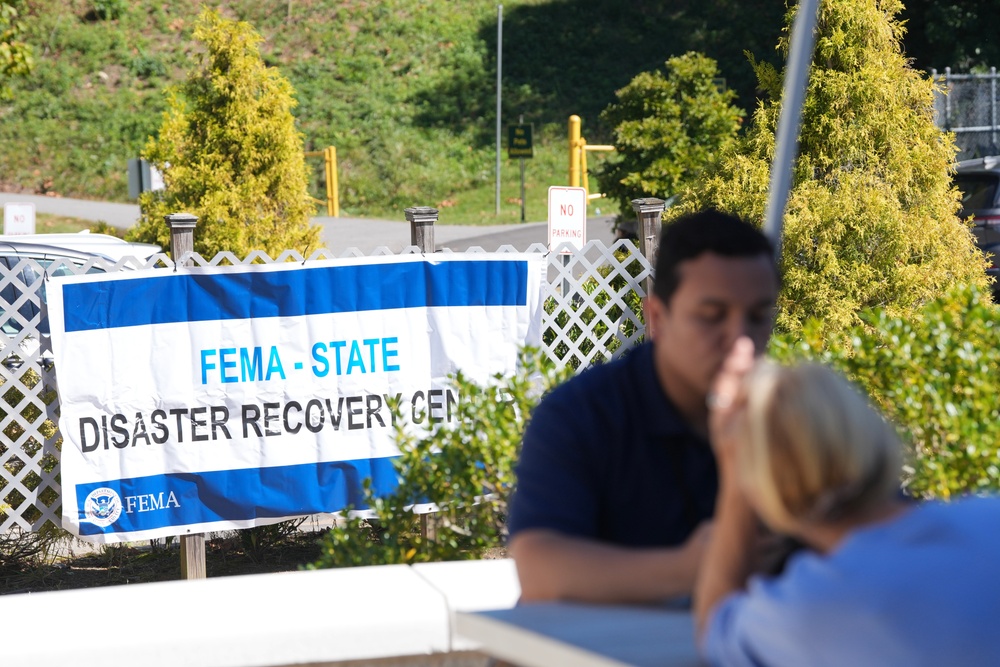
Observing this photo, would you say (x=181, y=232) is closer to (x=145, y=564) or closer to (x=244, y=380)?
(x=244, y=380)

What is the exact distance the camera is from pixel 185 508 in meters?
5.37

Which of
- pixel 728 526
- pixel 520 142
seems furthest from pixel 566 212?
pixel 520 142

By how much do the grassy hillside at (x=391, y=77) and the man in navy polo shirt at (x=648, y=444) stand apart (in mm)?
24618

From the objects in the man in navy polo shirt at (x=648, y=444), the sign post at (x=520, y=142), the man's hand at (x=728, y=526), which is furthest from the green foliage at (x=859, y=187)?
the sign post at (x=520, y=142)

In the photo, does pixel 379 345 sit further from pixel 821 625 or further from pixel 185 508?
pixel 821 625

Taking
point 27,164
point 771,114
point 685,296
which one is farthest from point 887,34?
point 27,164

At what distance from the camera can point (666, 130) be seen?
53.0 ft

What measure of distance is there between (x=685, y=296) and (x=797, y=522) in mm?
598

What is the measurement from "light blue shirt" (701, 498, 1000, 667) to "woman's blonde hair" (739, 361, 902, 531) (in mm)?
65

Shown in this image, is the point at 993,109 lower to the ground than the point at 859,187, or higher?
higher

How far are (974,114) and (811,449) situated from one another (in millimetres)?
21548

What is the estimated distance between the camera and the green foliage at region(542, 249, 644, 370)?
628cm

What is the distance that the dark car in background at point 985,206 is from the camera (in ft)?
38.0

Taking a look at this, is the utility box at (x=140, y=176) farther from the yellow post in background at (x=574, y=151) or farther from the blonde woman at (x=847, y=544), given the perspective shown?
the blonde woman at (x=847, y=544)
